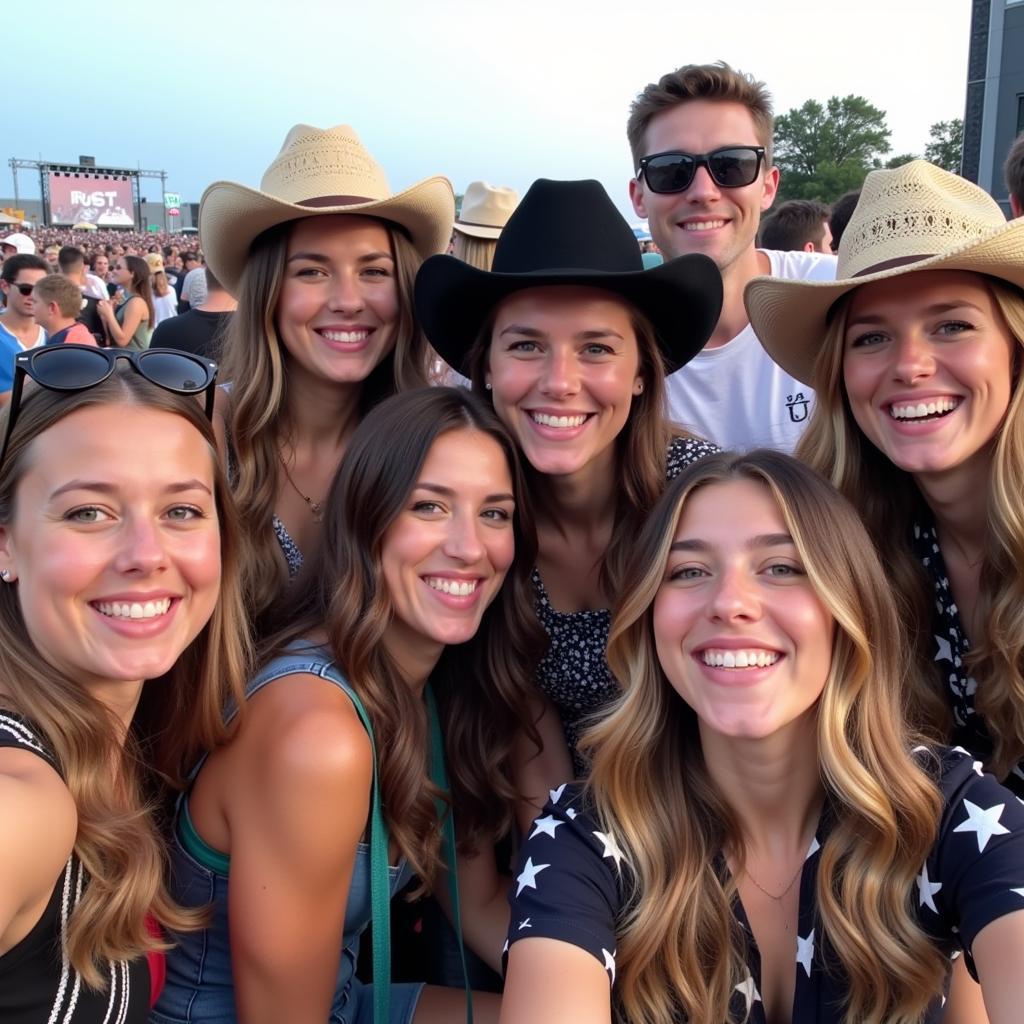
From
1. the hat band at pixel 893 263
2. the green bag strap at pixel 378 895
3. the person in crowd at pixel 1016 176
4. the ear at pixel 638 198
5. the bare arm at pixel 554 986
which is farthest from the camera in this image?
the ear at pixel 638 198

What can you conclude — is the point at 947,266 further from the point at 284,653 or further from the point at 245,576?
the point at 245,576

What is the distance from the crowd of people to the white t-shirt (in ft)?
3.21

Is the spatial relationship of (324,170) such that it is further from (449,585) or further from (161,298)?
(161,298)

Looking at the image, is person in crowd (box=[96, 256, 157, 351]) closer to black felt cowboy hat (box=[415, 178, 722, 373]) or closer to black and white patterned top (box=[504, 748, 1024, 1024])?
black felt cowboy hat (box=[415, 178, 722, 373])

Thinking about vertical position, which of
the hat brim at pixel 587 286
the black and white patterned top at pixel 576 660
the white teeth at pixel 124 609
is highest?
the hat brim at pixel 587 286

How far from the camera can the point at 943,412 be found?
255cm

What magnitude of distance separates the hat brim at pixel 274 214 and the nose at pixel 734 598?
1.95 metres

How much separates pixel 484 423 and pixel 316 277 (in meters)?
1.10

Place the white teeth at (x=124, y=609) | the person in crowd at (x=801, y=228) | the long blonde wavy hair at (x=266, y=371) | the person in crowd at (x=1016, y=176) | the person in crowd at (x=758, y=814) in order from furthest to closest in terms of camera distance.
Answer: the person in crowd at (x=801, y=228), the person in crowd at (x=1016, y=176), the long blonde wavy hair at (x=266, y=371), the white teeth at (x=124, y=609), the person in crowd at (x=758, y=814)

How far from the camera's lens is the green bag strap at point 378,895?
2.31 metres

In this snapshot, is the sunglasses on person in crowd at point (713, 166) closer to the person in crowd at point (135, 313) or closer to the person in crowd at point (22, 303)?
the person in crowd at point (22, 303)

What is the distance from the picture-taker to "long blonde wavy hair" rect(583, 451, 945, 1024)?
6.43 feet

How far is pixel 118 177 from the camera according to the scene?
257 ft

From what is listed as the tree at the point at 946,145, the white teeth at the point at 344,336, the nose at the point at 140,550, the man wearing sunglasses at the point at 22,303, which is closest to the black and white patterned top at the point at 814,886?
the nose at the point at 140,550
